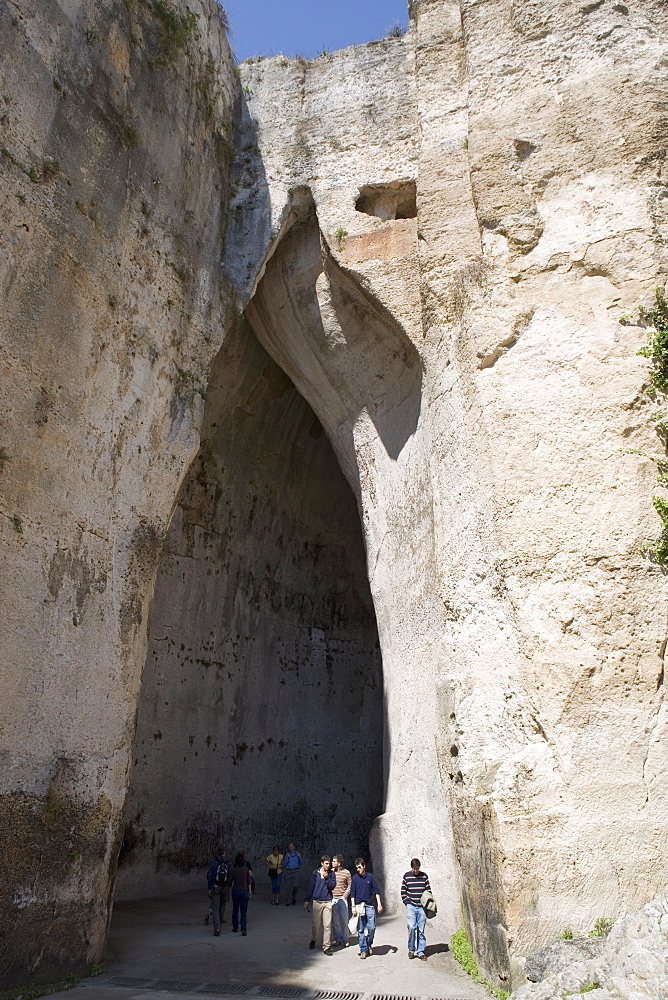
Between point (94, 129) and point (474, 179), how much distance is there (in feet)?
13.9

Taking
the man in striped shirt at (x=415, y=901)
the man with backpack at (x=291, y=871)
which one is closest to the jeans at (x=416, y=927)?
the man in striped shirt at (x=415, y=901)

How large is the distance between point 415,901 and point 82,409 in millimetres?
5680

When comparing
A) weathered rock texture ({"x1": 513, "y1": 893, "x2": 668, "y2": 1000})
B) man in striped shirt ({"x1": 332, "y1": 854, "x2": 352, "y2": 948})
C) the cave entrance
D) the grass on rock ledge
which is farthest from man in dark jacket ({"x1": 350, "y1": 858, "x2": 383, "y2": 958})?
the cave entrance

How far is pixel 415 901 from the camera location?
700cm

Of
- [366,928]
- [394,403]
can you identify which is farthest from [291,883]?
[394,403]

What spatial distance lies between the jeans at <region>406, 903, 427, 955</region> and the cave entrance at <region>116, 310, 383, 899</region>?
16.3ft

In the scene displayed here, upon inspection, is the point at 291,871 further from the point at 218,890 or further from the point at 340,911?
the point at 340,911

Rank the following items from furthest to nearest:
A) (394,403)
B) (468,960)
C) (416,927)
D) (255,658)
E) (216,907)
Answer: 1. (255,658)
2. (394,403)
3. (216,907)
4. (416,927)
5. (468,960)

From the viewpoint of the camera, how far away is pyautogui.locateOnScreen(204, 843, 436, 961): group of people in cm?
705

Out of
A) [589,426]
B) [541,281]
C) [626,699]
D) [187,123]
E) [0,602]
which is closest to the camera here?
[626,699]

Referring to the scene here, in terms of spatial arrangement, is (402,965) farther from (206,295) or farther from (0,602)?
(206,295)

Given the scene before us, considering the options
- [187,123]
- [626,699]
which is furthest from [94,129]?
[626,699]

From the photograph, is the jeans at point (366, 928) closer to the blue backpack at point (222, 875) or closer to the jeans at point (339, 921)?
the jeans at point (339, 921)

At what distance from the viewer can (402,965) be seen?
709 cm
